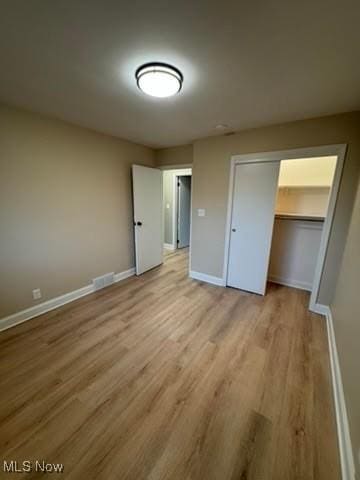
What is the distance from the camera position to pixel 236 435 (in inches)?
48.2

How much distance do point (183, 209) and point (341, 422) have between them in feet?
14.9

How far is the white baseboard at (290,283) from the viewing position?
3.12 meters

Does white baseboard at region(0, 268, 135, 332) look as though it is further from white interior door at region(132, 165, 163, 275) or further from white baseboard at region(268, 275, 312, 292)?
white baseboard at region(268, 275, 312, 292)

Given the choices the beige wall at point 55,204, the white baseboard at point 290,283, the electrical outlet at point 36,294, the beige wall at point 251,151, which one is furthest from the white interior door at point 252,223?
the electrical outlet at point 36,294

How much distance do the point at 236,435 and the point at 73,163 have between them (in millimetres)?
3139

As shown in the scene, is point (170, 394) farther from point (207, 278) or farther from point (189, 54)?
point (189, 54)

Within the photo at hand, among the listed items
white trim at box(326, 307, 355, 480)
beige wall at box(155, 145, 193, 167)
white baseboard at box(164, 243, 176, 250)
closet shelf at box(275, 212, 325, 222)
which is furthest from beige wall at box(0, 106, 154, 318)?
white trim at box(326, 307, 355, 480)

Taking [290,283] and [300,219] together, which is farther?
[290,283]

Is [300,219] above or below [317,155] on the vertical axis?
below

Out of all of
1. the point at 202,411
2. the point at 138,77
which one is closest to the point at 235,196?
the point at 138,77

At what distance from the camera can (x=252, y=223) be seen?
285 centimetres

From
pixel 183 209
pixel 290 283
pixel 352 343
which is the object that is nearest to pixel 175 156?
pixel 183 209

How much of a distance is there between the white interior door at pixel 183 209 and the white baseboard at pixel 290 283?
258 cm

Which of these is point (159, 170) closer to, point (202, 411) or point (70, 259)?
point (70, 259)
